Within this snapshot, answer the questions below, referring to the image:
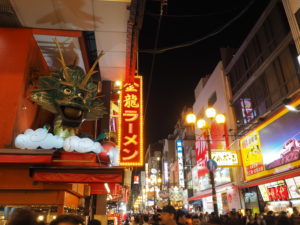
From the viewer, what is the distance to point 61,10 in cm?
838

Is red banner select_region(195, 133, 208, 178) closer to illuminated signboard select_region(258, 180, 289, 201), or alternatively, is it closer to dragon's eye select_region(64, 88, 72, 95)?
illuminated signboard select_region(258, 180, 289, 201)

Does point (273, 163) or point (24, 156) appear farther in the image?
point (273, 163)

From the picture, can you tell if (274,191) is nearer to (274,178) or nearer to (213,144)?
(274,178)

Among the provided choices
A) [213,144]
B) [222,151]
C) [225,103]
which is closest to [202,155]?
[213,144]

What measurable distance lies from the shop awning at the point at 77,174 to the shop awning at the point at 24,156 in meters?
0.31

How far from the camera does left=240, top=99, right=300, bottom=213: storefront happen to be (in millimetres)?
15617

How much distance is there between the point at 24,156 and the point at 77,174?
4.52 ft

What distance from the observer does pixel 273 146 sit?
17953 millimetres

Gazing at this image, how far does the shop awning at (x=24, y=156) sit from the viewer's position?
643 centimetres

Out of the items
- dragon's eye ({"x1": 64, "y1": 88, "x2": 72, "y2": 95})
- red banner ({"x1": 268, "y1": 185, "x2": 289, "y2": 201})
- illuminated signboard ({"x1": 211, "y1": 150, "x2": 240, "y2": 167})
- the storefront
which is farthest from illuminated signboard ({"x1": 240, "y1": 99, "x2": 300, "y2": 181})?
dragon's eye ({"x1": 64, "y1": 88, "x2": 72, "y2": 95})

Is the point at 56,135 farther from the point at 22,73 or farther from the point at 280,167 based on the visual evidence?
the point at 280,167

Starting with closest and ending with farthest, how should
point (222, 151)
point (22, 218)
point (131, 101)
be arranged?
1. point (22, 218)
2. point (131, 101)
3. point (222, 151)

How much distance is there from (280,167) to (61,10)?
51.3 ft

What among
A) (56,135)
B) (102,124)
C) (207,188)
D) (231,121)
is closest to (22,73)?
(56,135)
